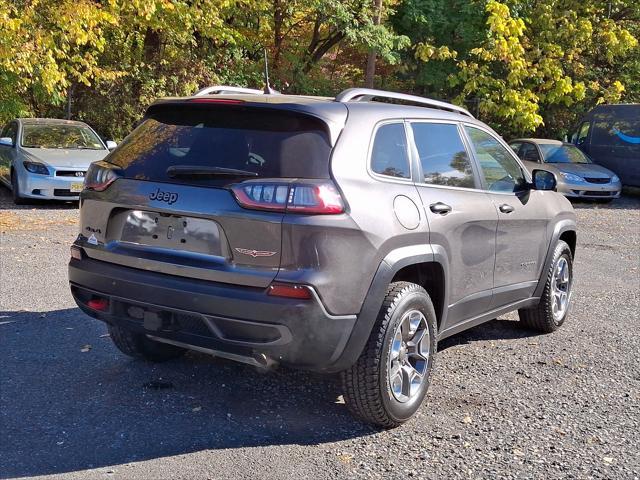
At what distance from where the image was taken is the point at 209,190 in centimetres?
380

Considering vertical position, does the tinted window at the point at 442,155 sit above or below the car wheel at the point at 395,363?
above

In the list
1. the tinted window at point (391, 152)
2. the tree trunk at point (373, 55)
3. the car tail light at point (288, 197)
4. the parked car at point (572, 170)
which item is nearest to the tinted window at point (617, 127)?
the parked car at point (572, 170)

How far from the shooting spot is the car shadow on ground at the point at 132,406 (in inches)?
148

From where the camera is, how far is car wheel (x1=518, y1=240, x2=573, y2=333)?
6.18m

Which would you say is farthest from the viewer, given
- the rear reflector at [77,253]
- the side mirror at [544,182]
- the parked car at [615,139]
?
the parked car at [615,139]

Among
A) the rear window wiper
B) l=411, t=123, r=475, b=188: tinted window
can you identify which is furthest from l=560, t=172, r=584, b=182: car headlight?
the rear window wiper

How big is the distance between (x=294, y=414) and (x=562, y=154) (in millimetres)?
15272

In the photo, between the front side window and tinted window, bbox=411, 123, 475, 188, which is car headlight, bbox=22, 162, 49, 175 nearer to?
tinted window, bbox=411, 123, 475, 188

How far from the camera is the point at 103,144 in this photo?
14266mm

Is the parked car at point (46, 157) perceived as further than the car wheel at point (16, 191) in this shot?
No

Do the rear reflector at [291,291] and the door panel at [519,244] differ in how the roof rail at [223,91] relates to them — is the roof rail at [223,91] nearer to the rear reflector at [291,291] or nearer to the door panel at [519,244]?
the rear reflector at [291,291]

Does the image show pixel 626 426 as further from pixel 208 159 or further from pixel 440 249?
pixel 208 159

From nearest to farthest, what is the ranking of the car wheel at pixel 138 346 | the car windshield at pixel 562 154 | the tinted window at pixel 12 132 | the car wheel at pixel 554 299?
the car wheel at pixel 138 346, the car wheel at pixel 554 299, the tinted window at pixel 12 132, the car windshield at pixel 562 154

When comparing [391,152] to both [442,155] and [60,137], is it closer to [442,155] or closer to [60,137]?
[442,155]
